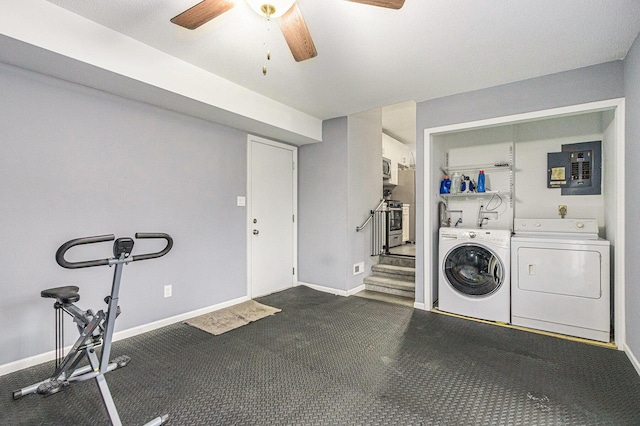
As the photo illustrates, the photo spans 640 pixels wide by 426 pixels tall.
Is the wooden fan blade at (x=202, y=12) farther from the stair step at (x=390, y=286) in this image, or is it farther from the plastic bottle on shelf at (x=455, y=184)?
the stair step at (x=390, y=286)

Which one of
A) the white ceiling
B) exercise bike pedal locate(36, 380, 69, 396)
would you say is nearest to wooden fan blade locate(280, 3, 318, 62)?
the white ceiling

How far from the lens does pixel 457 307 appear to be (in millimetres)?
3285

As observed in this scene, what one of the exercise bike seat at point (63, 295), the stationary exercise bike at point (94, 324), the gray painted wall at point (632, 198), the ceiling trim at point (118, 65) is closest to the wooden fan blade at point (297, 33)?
the ceiling trim at point (118, 65)

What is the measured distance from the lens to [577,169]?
10.6 ft

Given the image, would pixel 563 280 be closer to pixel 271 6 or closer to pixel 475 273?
pixel 475 273

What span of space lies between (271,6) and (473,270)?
3.03m

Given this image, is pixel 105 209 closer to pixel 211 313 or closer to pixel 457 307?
pixel 211 313

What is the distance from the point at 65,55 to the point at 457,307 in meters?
3.99

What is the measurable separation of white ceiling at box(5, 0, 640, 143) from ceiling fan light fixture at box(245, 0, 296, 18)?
299 millimetres

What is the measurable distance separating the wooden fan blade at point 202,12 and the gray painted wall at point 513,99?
2544mm

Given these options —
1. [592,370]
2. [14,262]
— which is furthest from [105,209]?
[592,370]

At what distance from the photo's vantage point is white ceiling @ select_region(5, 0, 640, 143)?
191 cm

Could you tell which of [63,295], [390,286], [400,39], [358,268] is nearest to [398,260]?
[390,286]

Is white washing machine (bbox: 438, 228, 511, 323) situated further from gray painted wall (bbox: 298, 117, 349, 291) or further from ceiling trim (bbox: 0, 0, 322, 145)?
ceiling trim (bbox: 0, 0, 322, 145)
